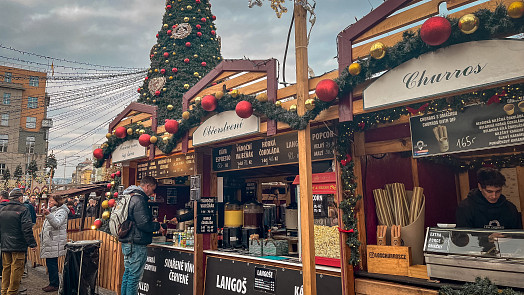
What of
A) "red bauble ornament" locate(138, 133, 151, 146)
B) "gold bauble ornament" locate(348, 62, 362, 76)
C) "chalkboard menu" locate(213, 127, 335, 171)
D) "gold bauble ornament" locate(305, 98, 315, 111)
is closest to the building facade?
"red bauble ornament" locate(138, 133, 151, 146)

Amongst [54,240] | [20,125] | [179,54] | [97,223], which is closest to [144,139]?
[97,223]

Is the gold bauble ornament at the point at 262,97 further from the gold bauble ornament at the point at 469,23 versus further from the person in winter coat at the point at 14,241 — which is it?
the person in winter coat at the point at 14,241

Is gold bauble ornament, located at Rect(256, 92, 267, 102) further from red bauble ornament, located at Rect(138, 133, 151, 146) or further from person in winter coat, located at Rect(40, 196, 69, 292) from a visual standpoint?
person in winter coat, located at Rect(40, 196, 69, 292)

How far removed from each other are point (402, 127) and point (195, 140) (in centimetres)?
328

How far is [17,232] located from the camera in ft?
21.4

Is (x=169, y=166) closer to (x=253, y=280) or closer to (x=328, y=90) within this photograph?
(x=253, y=280)

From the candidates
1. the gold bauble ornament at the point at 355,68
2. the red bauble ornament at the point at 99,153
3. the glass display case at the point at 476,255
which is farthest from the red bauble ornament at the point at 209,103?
the red bauble ornament at the point at 99,153

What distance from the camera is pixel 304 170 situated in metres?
3.84

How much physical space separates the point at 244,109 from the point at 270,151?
3.55 feet

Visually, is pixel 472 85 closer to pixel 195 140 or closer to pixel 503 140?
pixel 503 140

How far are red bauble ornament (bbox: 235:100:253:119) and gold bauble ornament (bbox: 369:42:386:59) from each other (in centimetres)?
182

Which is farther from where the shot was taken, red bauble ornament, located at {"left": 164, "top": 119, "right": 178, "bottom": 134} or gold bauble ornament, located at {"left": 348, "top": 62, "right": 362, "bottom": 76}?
red bauble ornament, located at {"left": 164, "top": 119, "right": 178, "bottom": 134}

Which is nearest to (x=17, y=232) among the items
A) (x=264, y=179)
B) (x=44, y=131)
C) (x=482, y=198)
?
(x=264, y=179)

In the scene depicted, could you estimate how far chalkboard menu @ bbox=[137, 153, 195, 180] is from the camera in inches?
273
